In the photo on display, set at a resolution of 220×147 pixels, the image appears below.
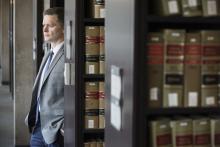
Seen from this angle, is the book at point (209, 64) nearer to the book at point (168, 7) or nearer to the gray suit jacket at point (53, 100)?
the book at point (168, 7)

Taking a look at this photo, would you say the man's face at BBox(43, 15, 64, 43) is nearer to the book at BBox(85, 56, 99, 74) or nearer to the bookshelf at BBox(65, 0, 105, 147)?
the bookshelf at BBox(65, 0, 105, 147)

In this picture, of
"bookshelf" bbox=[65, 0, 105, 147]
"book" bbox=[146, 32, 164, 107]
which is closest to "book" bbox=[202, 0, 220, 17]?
"book" bbox=[146, 32, 164, 107]

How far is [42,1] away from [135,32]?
4.12m

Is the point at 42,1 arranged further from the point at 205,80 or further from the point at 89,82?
the point at 205,80

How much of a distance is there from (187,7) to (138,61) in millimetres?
344

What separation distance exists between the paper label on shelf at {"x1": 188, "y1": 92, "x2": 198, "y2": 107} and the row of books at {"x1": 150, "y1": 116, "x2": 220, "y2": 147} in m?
0.07

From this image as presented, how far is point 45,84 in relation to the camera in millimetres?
3826

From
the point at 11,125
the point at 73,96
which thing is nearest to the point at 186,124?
the point at 73,96

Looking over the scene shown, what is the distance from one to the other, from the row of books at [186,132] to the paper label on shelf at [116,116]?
0.20 m

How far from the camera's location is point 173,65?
221 cm

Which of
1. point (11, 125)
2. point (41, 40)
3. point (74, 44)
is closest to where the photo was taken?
point (74, 44)

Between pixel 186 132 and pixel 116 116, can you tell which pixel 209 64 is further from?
pixel 116 116

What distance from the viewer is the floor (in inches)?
283

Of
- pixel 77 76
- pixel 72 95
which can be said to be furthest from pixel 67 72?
pixel 72 95
